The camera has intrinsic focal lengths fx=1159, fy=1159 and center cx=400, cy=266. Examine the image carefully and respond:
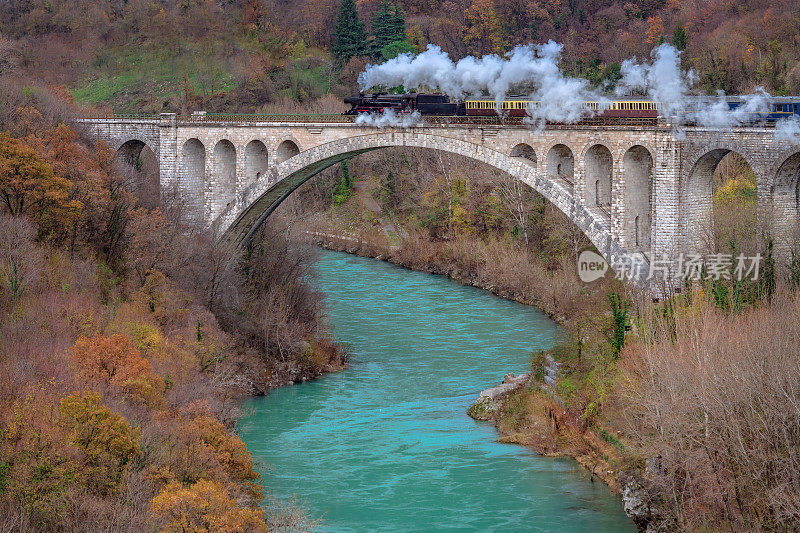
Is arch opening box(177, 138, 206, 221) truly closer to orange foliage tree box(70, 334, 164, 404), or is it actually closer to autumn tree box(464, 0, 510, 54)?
orange foliage tree box(70, 334, 164, 404)

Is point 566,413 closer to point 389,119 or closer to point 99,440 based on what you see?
point 99,440

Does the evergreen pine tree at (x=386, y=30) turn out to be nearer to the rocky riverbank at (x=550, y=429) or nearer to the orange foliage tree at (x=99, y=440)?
the rocky riverbank at (x=550, y=429)

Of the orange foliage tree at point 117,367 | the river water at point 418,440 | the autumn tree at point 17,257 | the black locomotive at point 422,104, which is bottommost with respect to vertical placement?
the river water at point 418,440

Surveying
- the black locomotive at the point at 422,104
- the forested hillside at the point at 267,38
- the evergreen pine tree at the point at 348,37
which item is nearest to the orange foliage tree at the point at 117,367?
the black locomotive at the point at 422,104

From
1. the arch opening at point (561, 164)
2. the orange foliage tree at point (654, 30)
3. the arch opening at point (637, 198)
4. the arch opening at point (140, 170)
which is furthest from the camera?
the orange foliage tree at point (654, 30)

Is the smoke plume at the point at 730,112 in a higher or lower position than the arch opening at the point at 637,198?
higher

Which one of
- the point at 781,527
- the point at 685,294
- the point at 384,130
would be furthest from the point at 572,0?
the point at 781,527

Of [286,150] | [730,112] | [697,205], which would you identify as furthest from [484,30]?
[730,112]
